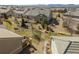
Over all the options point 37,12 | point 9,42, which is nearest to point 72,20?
point 37,12

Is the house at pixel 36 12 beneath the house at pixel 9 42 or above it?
above

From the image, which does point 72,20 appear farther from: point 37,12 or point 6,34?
point 6,34

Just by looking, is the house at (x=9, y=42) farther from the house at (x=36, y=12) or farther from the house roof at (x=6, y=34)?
the house at (x=36, y=12)

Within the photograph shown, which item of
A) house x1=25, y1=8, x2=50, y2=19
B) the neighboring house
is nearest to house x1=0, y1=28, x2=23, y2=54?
house x1=25, y1=8, x2=50, y2=19

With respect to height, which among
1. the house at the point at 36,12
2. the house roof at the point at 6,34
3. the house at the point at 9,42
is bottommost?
the house at the point at 9,42

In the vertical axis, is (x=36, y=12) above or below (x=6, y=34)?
above

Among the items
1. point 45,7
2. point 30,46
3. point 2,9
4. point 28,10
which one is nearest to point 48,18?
point 45,7

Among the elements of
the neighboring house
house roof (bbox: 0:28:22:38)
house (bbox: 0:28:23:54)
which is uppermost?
the neighboring house

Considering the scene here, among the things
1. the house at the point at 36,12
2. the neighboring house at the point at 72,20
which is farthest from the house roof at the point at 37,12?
the neighboring house at the point at 72,20

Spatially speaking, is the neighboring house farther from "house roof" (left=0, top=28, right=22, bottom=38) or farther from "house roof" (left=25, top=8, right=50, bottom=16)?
"house roof" (left=0, top=28, right=22, bottom=38)

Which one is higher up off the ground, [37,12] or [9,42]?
[37,12]
